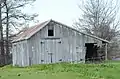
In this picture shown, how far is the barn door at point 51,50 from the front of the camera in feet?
100

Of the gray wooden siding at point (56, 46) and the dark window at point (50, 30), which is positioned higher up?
the dark window at point (50, 30)

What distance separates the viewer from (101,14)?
47.5 m

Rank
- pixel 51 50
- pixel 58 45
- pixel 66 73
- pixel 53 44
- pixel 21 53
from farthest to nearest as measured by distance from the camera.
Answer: pixel 21 53, pixel 58 45, pixel 53 44, pixel 51 50, pixel 66 73

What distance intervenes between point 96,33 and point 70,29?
1608cm

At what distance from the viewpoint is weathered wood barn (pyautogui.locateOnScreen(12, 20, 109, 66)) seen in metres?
30.2

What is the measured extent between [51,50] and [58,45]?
940mm

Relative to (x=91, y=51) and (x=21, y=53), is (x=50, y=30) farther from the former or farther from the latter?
(x=91, y=51)

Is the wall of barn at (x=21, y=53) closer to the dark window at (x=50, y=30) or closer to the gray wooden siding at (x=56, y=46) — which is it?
the gray wooden siding at (x=56, y=46)

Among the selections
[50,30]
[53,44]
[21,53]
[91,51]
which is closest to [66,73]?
[53,44]

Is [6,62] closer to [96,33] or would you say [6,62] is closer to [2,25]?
[2,25]

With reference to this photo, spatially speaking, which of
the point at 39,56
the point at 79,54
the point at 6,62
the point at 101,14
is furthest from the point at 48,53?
the point at 101,14

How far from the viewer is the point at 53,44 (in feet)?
101

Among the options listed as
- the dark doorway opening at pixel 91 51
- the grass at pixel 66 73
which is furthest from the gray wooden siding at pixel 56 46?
the grass at pixel 66 73

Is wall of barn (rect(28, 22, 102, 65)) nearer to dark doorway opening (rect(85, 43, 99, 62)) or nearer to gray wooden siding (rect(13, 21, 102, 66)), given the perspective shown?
gray wooden siding (rect(13, 21, 102, 66))
